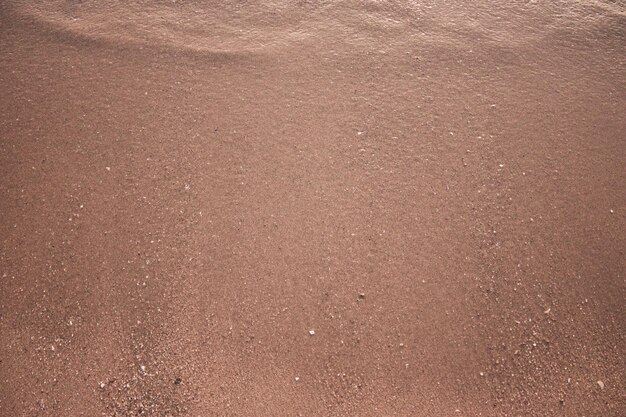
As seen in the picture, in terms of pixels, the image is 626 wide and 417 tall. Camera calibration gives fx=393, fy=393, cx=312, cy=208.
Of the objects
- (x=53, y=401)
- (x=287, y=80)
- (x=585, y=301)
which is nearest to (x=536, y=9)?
(x=287, y=80)

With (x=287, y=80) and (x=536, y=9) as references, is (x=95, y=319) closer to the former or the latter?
(x=287, y=80)

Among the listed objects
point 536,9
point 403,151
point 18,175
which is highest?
point 536,9

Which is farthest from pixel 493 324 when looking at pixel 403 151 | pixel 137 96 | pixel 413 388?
pixel 137 96

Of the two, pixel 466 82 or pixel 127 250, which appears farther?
pixel 466 82

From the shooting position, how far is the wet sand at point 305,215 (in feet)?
6.12

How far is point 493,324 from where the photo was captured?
2.01 m

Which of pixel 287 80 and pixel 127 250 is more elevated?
pixel 287 80

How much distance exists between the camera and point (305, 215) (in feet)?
7.52

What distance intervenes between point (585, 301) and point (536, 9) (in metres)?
2.71

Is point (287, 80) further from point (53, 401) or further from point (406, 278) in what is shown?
point (53, 401)

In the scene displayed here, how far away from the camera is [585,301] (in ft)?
6.85

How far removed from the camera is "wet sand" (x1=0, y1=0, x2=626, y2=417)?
187 centimetres

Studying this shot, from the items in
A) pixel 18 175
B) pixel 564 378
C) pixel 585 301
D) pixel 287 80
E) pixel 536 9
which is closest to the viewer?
pixel 564 378

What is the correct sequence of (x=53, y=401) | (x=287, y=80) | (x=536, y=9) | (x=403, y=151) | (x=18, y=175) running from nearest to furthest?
(x=53, y=401) < (x=18, y=175) < (x=403, y=151) < (x=287, y=80) < (x=536, y=9)
